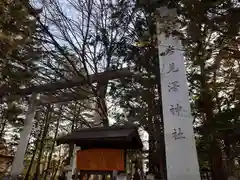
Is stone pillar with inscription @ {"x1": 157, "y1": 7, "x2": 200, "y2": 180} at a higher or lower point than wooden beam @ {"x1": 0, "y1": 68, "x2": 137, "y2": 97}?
lower

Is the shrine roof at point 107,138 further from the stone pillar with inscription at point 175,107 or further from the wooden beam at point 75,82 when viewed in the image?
the wooden beam at point 75,82

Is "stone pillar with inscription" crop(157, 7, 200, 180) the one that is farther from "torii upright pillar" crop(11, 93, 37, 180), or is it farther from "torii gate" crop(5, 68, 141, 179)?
"torii upright pillar" crop(11, 93, 37, 180)

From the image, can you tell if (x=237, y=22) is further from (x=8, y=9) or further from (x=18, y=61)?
(x=18, y=61)

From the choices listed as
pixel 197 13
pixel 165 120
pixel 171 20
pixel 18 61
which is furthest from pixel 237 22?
pixel 18 61

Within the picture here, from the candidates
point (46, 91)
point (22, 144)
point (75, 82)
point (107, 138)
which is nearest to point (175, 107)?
point (107, 138)

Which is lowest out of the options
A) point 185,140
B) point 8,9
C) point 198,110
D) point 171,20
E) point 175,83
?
point 185,140

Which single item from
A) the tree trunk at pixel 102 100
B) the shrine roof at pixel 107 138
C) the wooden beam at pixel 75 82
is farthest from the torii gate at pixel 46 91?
the shrine roof at pixel 107 138

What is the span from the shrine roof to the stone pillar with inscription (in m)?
1.08

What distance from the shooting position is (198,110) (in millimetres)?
6754

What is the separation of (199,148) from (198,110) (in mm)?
1123

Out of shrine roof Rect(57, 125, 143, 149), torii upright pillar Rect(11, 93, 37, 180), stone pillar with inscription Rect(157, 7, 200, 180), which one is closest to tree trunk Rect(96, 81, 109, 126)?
shrine roof Rect(57, 125, 143, 149)

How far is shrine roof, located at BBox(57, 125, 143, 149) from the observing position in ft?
15.1

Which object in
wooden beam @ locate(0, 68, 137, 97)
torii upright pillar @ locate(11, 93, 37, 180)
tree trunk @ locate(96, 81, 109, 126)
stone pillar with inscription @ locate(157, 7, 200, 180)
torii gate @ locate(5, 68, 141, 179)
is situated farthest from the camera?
tree trunk @ locate(96, 81, 109, 126)

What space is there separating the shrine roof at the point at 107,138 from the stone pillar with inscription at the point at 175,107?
1.08 m
